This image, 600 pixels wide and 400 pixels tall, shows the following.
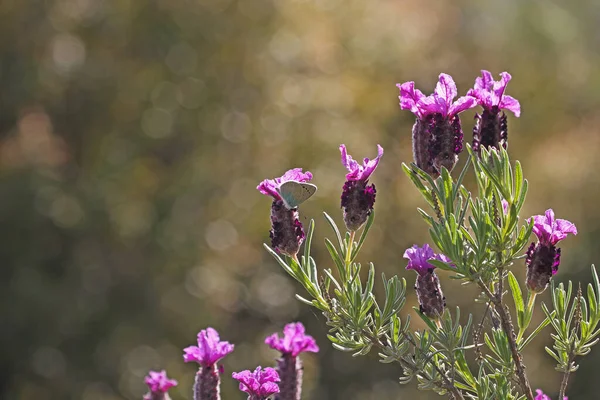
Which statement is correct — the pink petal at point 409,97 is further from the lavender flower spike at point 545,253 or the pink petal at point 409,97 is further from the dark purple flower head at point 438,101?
the lavender flower spike at point 545,253

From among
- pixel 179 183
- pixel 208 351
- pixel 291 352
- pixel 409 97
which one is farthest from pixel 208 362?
pixel 179 183

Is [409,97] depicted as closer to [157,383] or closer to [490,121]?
[490,121]

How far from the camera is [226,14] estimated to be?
885 cm

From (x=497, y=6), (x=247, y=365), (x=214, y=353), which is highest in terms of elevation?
(x=497, y=6)

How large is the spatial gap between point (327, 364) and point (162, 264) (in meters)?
2.09

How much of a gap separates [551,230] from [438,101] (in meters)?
0.24

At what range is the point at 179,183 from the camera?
849 centimetres

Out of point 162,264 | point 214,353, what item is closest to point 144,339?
point 162,264

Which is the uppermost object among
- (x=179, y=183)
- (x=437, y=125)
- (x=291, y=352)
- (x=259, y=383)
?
(x=179, y=183)

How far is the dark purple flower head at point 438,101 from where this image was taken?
1317mm

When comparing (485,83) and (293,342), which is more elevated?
(485,83)

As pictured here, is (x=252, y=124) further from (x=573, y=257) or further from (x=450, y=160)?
(x=450, y=160)

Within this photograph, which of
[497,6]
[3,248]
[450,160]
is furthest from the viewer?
[497,6]

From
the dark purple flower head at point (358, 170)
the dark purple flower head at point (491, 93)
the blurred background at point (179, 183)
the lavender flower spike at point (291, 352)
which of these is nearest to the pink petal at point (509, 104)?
the dark purple flower head at point (491, 93)
